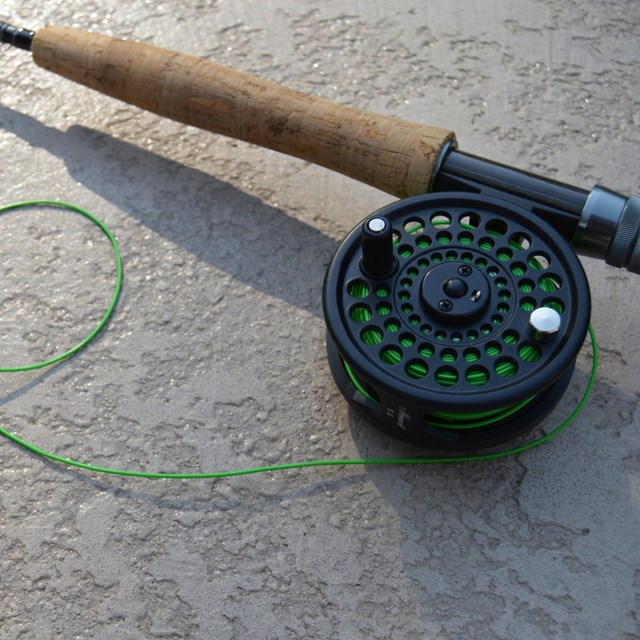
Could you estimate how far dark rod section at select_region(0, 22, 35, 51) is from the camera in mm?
1947

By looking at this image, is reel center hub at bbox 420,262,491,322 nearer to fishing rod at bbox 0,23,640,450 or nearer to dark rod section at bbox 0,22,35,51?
fishing rod at bbox 0,23,640,450

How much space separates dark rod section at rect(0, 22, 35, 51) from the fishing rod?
0.52m

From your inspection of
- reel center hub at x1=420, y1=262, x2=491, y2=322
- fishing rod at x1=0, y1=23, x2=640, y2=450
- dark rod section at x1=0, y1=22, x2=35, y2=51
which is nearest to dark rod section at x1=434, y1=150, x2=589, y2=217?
fishing rod at x1=0, y1=23, x2=640, y2=450

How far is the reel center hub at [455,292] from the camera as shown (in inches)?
57.7

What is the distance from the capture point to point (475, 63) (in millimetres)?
2100

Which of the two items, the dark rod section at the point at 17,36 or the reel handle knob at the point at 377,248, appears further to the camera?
the dark rod section at the point at 17,36

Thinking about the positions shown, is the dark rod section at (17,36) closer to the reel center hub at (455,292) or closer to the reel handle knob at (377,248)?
the reel handle knob at (377,248)

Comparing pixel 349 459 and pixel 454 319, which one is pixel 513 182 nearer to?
pixel 454 319

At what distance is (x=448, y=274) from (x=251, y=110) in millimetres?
523

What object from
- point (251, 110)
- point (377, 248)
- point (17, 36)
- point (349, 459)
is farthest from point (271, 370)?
point (17, 36)

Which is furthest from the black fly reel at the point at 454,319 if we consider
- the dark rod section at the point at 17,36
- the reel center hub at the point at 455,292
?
the dark rod section at the point at 17,36

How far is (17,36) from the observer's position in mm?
1950

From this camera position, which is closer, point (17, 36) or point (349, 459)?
point (349, 459)

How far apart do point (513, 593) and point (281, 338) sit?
61cm
